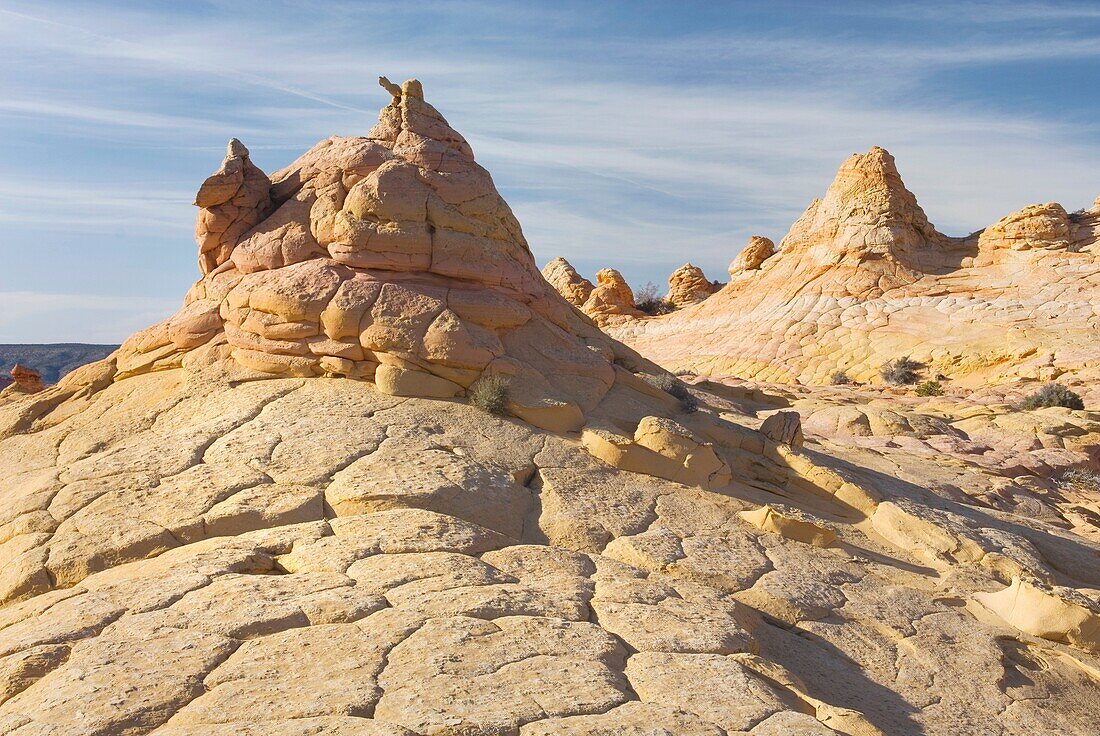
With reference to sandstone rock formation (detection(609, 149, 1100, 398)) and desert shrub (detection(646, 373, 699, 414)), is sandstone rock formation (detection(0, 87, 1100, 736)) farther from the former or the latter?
sandstone rock formation (detection(609, 149, 1100, 398))

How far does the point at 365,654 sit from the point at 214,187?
7.70m

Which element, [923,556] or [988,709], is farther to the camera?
[923,556]

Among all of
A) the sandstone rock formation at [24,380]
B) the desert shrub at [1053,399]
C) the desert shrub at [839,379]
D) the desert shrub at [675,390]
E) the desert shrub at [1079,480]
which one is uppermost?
the desert shrub at [675,390]

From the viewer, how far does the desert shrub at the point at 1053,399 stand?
20594 mm

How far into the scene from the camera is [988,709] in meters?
6.32

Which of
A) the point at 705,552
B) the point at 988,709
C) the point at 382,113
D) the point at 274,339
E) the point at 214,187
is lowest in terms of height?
the point at 988,709

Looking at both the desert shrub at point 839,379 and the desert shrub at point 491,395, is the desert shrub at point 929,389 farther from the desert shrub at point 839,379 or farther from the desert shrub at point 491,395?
the desert shrub at point 491,395

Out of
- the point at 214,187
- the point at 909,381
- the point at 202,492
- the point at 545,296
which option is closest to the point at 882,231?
the point at 909,381

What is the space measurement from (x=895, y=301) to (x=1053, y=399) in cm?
1174

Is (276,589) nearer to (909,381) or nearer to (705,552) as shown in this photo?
(705,552)

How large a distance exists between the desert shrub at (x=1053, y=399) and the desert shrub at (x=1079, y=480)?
4.76 metres

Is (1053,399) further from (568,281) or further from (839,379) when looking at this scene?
(568,281)

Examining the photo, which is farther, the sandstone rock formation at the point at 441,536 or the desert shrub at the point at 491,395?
the desert shrub at the point at 491,395

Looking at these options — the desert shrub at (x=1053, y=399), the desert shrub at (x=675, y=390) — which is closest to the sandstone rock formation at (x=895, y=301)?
the desert shrub at (x=1053, y=399)
